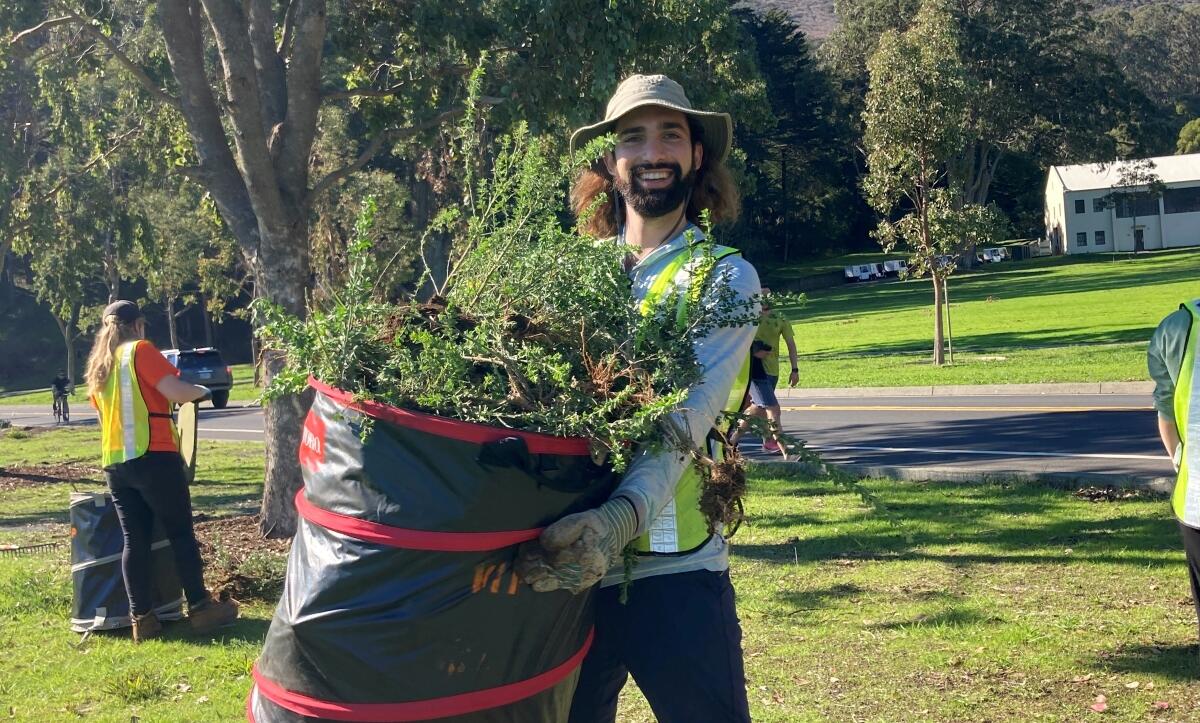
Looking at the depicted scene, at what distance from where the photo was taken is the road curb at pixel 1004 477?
9.01 metres

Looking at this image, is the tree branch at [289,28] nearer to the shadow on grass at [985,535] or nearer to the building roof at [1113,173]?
the shadow on grass at [985,535]

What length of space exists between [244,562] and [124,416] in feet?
5.31

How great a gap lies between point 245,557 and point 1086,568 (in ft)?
17.8

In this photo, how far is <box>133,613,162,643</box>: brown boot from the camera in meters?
6.69

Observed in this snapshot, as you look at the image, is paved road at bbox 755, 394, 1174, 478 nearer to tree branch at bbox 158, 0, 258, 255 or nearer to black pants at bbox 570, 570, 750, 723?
tree branch at bbox 158, 0, 258, 255

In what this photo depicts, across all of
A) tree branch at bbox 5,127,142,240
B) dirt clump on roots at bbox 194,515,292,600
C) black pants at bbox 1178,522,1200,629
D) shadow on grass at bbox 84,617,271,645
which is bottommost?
shadow on grass at bbox 84,617,271,645

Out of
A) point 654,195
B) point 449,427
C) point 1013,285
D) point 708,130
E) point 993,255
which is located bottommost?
point 449,427

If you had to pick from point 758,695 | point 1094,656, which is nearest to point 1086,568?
point 1094,656

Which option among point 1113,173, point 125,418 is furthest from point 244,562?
point 1113,173

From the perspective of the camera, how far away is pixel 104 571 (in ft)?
22.6

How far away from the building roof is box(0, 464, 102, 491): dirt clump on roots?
68028 mm

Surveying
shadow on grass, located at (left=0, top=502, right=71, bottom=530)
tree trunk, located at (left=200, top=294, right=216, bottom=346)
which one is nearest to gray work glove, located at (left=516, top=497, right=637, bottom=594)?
shadow on grass, located at (left=0, top=502, right=71, bottom=530)

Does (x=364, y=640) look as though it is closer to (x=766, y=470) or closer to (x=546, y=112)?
(x=546, y=112)

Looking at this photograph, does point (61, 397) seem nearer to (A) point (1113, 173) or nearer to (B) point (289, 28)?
(B) point (289, 28)
